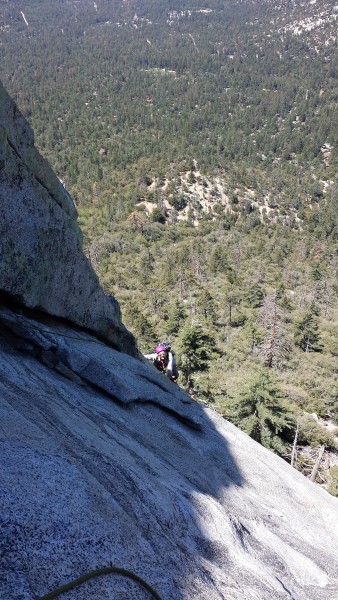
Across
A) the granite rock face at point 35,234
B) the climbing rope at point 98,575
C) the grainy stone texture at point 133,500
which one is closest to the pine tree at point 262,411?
the grainy stone texture at point 133,500

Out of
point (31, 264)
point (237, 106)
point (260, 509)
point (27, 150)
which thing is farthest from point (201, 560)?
point (237, 106)

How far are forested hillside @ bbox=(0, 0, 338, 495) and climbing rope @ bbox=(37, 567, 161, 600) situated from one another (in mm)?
17498

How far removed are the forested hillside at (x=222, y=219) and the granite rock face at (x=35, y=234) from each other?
14.2 m

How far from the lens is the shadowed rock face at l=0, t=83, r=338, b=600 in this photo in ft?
13.2

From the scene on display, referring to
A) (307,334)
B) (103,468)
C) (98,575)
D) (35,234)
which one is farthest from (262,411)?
(307,334)

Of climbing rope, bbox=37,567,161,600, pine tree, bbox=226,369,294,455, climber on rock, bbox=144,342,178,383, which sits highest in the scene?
climbing rope, bbox=37,567,161,600

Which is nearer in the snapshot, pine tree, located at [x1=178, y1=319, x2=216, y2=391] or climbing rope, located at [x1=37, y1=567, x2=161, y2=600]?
climbing rope, located at [x1=37, y1=567, x2=161, y2=600]

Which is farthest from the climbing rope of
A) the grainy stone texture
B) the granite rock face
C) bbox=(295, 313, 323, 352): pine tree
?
bbox=(295, 313, 323, 352): pine tree

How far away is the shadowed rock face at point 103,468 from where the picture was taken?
4027 mm

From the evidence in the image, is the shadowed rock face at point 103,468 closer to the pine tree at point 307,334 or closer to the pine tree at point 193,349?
the pine tree at point 193,349

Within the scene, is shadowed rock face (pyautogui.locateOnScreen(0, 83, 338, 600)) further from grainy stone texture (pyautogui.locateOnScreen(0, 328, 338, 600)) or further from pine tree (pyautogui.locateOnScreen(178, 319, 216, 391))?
pine tree (pyautogui.locateOnScreen(178, 319, 216, 391))

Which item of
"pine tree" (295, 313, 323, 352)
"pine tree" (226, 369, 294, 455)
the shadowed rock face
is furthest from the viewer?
"pine tree" (295, 313, 323, 352)

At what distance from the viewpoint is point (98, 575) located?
149 inches

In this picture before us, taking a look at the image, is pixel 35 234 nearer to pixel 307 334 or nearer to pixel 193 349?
pixel 193 349
